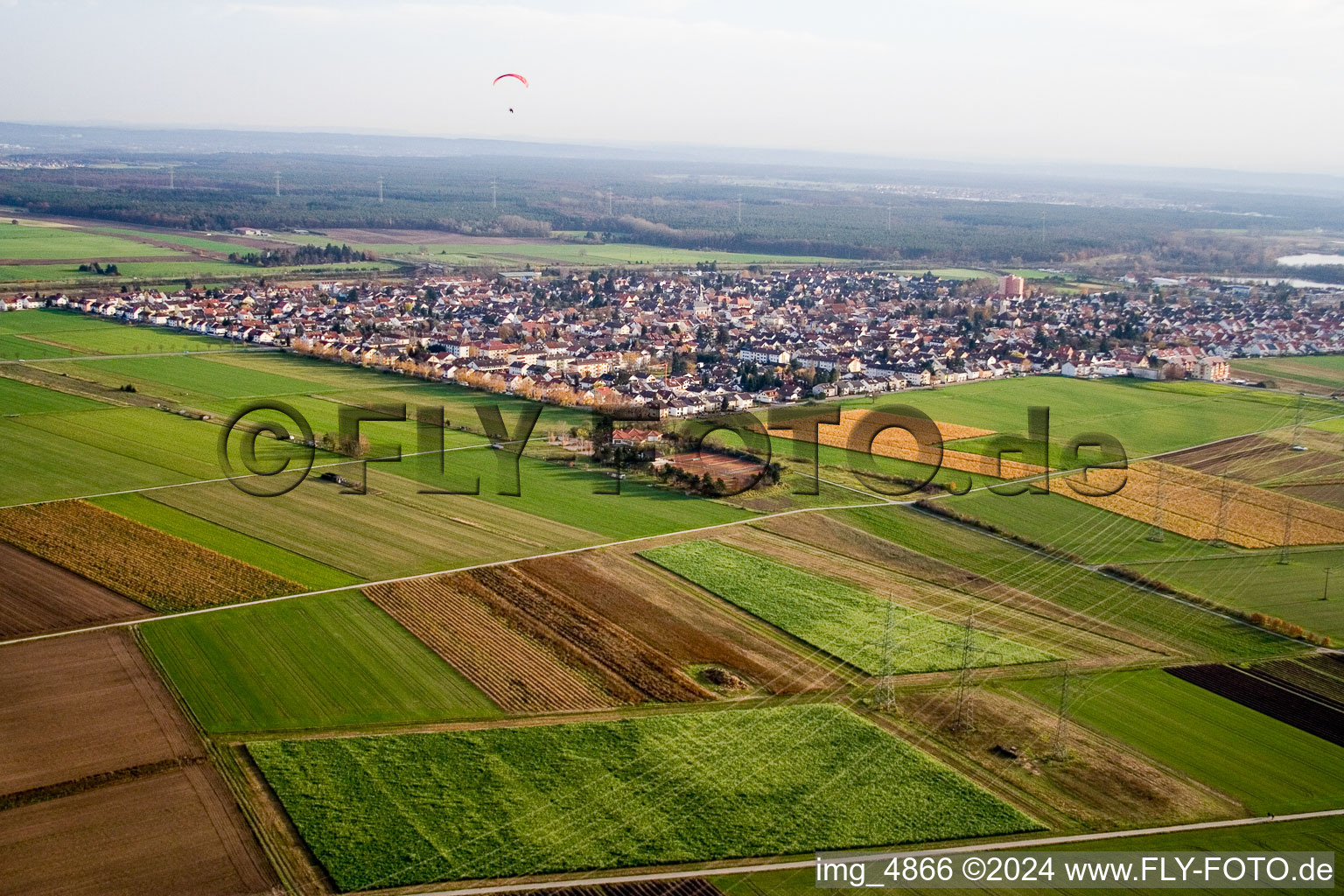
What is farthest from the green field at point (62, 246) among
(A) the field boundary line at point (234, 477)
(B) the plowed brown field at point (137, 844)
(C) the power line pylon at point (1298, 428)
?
(C) the power line pylon at point (1298, 428)

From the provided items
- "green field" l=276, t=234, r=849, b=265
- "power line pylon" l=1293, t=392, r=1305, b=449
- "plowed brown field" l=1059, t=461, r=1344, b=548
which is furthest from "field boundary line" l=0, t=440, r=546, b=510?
"green field" l=276, t=234, r=849, b=265

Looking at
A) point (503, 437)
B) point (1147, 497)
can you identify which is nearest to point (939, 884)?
point (1147, 497)

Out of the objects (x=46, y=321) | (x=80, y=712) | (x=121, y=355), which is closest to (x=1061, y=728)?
(x=80, y=712)

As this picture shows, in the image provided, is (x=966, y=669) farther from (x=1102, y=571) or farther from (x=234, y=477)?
(x=234, y=477)

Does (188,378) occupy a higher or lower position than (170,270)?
lower

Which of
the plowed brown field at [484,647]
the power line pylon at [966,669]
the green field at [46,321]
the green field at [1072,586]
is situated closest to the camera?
the power line pylon at [966,669]

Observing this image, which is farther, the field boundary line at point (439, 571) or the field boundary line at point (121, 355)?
the field boundary line at point (121, 355)

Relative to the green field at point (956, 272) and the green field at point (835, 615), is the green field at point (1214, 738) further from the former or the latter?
the green field at point (956, 272)
